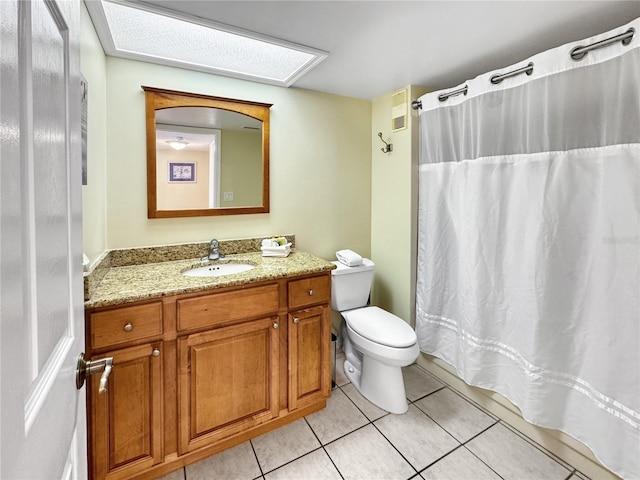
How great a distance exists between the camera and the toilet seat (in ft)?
5.94

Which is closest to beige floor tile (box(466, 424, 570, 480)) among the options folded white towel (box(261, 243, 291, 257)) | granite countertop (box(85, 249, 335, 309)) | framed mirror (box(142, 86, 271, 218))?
granite countertop (box(85, 249, 335, 309))

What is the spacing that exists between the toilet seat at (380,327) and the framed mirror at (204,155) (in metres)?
1.00

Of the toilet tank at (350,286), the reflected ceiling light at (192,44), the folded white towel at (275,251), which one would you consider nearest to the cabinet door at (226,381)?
the folded white towel at (275,251)

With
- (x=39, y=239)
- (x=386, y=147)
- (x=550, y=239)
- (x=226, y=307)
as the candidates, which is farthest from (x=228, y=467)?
(x=386, y=147)

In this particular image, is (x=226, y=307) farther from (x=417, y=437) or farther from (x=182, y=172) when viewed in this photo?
(x=417, y=437)

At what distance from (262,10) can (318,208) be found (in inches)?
52.7

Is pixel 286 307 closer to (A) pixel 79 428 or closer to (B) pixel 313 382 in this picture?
(B) pixel 313 382

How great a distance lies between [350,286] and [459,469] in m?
1.16

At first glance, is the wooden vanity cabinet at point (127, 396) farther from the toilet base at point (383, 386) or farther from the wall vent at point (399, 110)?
the wall vent at point (399, 110)

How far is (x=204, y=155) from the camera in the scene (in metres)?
1.90

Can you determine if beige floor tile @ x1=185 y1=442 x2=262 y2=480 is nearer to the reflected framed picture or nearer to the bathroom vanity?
the bathroom vanity

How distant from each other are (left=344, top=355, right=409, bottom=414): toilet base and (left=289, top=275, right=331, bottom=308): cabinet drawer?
0.57 metres

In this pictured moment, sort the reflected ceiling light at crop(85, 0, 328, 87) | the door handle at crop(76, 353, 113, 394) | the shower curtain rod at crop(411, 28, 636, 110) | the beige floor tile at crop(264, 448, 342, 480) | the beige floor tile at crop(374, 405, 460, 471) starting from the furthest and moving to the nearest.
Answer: the beige floor tile at crop(374, 405, 460, 471)
the beige floor tile at crop(264, 448, 342, 480)
the reflected ceiling light at crop(85, 0, 328, 87)
the shower curtain rod at crop(411, 28, 636, 110)
the door handle at crop(76, 353, 113, 394)

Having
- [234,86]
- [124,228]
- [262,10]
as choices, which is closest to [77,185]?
[262,10]
